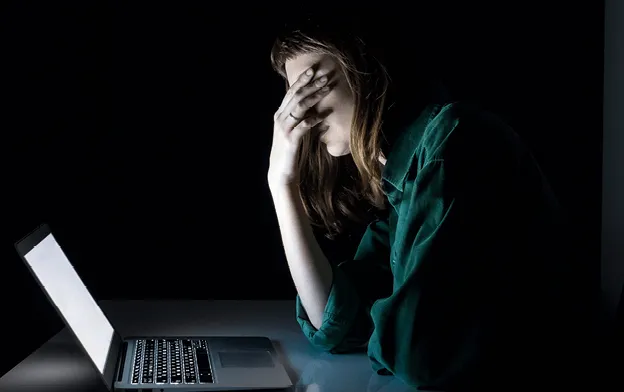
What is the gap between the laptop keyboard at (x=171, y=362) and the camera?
1149 millimetres

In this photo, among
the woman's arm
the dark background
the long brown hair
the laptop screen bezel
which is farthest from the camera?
the dark background

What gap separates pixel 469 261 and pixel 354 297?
35cm

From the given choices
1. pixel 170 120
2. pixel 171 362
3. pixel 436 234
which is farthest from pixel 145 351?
pixel 170 120

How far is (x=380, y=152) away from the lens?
4.76ft

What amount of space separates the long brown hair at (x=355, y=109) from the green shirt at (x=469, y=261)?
4.8 inches

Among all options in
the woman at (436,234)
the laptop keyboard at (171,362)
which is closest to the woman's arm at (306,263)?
the woman at (436,234)

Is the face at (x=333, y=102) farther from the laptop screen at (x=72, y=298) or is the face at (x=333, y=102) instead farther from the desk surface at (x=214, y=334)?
the laptop screen at (x=72, y=298)

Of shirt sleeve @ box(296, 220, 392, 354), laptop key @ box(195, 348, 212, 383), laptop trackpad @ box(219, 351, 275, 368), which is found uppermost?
laptop key @ box(195, 348, 212, 383)

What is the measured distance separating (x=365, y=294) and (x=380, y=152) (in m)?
0.31

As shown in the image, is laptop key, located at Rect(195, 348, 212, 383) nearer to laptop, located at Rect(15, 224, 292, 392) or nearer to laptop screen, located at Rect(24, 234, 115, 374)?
laptop, located at Rect(15, 224, 292, 392)

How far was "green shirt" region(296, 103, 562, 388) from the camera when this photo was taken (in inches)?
46.5

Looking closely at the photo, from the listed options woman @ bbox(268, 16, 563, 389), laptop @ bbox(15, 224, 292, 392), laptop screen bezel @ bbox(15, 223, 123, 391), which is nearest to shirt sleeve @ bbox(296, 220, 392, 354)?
woman @ bbox(268, 16, 563, 389)

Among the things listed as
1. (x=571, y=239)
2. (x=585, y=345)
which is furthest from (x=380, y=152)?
(x=585, y=345)

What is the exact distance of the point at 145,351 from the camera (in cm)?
131
